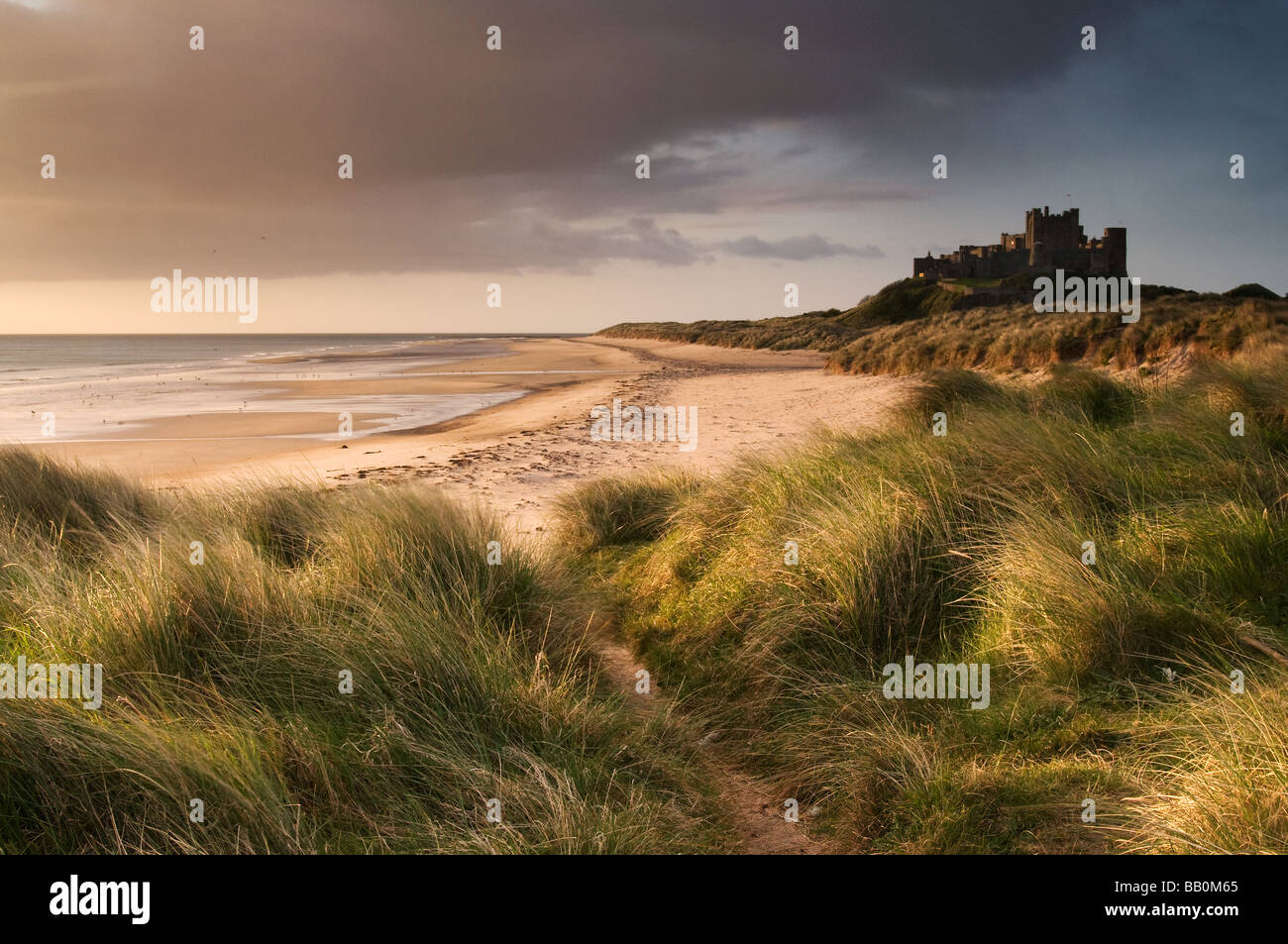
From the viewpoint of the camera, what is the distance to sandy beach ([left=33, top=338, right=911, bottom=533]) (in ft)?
35.3

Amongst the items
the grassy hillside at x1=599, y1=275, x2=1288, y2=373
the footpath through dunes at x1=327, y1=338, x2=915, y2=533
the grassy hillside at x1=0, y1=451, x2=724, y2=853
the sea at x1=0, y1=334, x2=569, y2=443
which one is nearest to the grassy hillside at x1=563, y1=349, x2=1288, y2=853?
the grassy hillside at x1=0, y1=451, x2=724, y2=853

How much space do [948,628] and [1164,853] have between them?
2.04 m

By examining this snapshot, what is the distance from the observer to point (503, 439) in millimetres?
14703

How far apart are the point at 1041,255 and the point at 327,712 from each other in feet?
295

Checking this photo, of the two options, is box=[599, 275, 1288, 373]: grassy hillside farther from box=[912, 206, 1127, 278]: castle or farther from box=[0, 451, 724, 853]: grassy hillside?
box=[912, 206, 1127, 278]: castle

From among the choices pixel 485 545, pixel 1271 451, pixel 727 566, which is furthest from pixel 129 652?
pixel 1271 451

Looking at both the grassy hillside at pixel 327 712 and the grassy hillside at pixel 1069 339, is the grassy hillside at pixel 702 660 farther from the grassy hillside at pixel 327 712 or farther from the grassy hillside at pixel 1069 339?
the grassy hillside at pixel 1069 339

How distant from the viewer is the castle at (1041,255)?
231ft

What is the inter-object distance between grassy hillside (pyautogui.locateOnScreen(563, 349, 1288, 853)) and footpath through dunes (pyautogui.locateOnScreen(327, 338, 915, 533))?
6.98ft

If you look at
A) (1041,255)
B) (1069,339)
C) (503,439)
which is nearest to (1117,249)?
(1041,255)

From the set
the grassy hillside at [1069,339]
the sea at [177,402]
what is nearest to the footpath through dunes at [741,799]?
the sea at [177,402]

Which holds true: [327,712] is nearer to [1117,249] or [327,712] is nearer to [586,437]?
[586,437]

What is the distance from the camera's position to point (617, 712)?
161 inches
